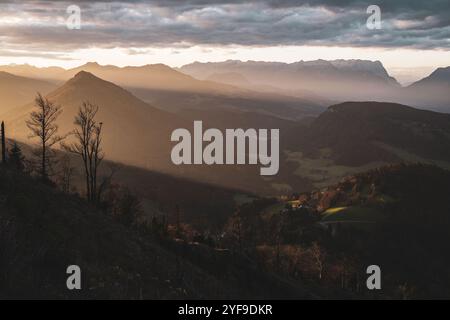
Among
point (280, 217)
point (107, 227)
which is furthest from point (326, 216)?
point (107, 227)

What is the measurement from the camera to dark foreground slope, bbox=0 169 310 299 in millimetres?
30766

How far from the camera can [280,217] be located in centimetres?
16188

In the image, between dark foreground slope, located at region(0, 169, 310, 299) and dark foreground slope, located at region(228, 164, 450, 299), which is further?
dark foreground slope, located at region(228, 164, 450, 299)

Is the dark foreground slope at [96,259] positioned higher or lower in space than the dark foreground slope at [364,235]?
higher

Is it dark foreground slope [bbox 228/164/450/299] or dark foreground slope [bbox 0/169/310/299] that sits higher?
dark foreground slope [bbox 0/169/310/299]

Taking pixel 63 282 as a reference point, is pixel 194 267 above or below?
below

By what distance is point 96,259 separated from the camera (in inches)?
1592

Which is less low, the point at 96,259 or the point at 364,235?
the point at 96,259

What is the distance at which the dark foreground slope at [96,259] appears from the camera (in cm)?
3077

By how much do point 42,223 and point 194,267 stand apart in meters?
14.9

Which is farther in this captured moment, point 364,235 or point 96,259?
point 364,235

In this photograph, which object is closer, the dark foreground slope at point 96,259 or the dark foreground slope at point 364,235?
the dark foreground slope at point 96,259
